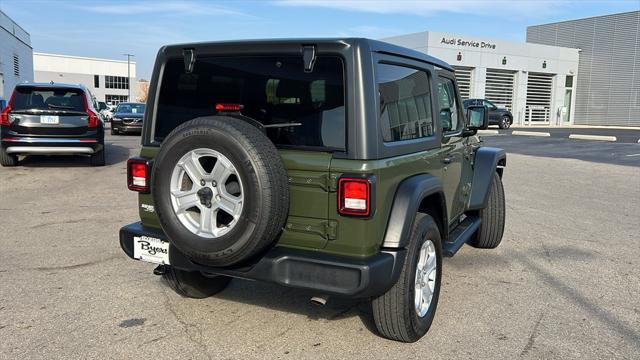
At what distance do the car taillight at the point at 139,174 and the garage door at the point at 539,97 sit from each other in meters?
38.2

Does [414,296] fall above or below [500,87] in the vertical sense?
below

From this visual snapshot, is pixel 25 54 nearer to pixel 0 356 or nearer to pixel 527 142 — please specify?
pixel 527 142

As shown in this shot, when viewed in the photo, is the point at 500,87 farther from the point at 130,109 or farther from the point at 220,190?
the point at 220,190

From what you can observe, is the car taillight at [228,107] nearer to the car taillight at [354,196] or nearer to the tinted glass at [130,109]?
the car taillight at [354,196]

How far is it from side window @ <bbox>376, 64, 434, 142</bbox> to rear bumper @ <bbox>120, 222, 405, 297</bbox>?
739 mm

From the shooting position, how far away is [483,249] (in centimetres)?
579

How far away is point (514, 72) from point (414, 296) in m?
37.4

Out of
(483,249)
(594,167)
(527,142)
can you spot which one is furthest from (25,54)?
(483,249)

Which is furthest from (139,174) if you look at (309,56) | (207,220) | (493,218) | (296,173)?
(493,218)

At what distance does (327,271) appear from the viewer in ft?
9.73

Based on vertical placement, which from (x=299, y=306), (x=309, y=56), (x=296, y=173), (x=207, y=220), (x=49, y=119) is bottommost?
(x=299, y=306)

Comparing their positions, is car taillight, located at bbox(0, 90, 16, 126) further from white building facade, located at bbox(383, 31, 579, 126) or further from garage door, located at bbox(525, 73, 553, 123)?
garage door, located at bbox(525, 73, 553, 123)

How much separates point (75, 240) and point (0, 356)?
108 inches

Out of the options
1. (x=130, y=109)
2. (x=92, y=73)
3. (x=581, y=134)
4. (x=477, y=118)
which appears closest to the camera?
(x=477, y=118)
